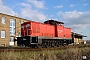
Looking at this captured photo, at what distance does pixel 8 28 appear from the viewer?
41.2 metres

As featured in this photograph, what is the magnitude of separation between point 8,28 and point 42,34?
24.0 m

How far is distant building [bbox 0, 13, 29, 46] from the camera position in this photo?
3916 centimetres

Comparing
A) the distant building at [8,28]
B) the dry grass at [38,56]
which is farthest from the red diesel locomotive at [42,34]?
the distant building at [8,28]

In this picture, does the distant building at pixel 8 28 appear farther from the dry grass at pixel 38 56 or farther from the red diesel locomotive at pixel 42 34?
the dry grass at pixel 38 56

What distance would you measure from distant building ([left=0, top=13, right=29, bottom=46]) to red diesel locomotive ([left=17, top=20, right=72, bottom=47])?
20182 millimetres

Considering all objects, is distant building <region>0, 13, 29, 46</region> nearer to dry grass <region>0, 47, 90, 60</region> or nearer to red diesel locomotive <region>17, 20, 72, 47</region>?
red diesel locomotive <region>17, 20, 72, 47</region>

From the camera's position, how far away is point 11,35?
1661 inches

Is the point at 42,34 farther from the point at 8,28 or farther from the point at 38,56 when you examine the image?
the point at 8,28

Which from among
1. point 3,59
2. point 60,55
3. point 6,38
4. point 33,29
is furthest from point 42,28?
point 6,38

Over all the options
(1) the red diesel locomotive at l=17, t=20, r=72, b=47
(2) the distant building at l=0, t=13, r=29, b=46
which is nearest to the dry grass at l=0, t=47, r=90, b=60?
(1) the red diesel locomotive at l=17, t=20, r=72, b=47

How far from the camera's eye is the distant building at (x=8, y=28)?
128ft

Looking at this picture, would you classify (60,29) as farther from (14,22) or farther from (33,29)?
(14,22)

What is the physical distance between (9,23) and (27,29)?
24981 mm

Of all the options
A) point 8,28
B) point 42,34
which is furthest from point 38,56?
point 8,28
